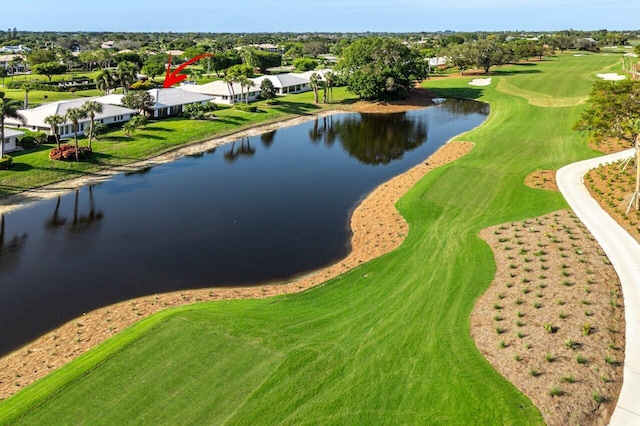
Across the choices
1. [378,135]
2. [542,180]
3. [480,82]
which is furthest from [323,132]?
[480,82]

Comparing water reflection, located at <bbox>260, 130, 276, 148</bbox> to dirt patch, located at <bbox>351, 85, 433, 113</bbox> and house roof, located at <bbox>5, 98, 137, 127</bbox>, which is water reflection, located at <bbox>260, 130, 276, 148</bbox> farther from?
dirt patch, located at <bbox>351, 85, 433, 113</bbox>

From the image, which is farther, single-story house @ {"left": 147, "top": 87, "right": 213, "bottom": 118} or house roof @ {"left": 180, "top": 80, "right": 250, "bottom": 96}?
house roof @ {"left": 180, "top": 80, "right": 250, "bottom": 96}

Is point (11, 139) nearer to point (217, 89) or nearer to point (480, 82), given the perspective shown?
point (217, 89)

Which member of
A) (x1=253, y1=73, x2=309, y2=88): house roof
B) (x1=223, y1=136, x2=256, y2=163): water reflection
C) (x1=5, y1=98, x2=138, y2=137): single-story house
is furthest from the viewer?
(x1=253, y1=73, x2=309, y2=88): house roof

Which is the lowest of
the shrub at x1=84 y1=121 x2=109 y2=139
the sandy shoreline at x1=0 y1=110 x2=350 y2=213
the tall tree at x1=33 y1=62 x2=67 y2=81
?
the sandy shoreline at x1=0 y1=110 x2=350 y2=213

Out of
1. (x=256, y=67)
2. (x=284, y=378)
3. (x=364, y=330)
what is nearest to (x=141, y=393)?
(x=284, y=378)

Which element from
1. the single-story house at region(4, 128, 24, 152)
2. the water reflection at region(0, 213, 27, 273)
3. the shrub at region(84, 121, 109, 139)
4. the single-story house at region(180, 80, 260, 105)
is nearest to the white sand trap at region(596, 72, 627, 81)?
the single-story house at region(180, 80, 260, 105)

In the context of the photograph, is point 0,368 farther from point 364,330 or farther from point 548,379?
point 548,379
